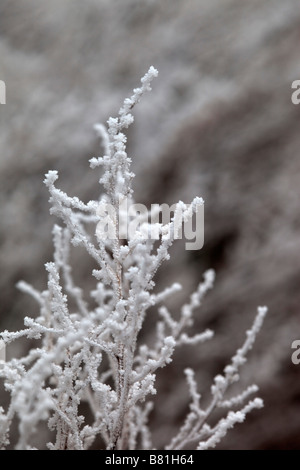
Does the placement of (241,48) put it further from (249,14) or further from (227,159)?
(227,159)

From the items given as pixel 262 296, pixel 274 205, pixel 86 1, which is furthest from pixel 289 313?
pixel 86 1

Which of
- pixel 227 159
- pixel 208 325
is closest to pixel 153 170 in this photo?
pixel 227 159

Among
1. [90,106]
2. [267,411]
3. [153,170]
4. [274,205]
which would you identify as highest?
[90,106]

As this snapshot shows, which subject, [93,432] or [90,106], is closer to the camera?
[93,432]

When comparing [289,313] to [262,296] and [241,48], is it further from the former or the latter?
[241,48]

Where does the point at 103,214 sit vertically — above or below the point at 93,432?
above

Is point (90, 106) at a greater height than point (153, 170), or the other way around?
point (90, 106)
